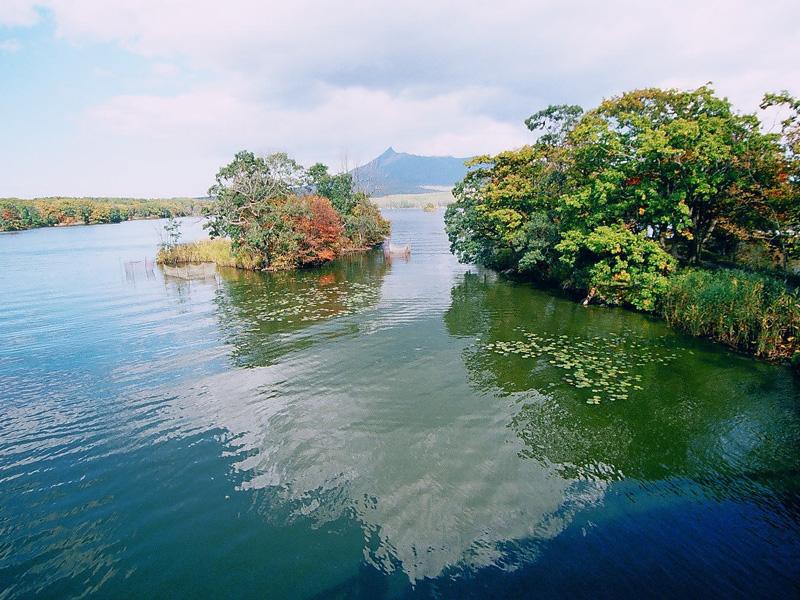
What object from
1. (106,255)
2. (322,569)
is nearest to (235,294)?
(322,569)

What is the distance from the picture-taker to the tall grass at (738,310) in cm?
1525

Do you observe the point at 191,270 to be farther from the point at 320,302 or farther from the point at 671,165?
the point at 671,165

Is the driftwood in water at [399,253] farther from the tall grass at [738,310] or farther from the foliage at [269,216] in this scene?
the tall grass at [738,310]

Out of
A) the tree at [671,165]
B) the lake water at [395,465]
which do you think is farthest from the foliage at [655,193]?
the lake water at [395,465]

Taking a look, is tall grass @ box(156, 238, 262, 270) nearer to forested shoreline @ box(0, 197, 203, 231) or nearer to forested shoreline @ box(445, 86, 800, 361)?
forested shoreline @ box(445, 86, 800, 361)

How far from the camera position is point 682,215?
21266 millimetres

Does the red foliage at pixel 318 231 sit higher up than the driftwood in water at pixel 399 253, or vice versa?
the red foliage at pixel 318 231

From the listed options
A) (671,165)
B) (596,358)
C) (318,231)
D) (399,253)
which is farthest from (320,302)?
(399,253)

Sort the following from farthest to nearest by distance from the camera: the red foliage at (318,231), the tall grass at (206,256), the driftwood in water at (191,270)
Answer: the red foliage at (318,231), the tall grass at (206,256), the driftwood in water at (191,270)

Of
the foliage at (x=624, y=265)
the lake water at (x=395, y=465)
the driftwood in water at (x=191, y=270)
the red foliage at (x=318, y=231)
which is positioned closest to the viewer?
the lake water at (x=395, y=465)

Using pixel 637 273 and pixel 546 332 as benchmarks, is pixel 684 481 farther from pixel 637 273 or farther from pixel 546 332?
pixel 637 273

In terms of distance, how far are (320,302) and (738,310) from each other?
71.5 feet

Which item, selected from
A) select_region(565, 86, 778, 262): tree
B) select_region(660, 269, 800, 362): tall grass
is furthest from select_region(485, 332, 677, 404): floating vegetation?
select_region(565, 86, 778, 262): tree

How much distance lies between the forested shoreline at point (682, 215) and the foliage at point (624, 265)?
7 centimetres
